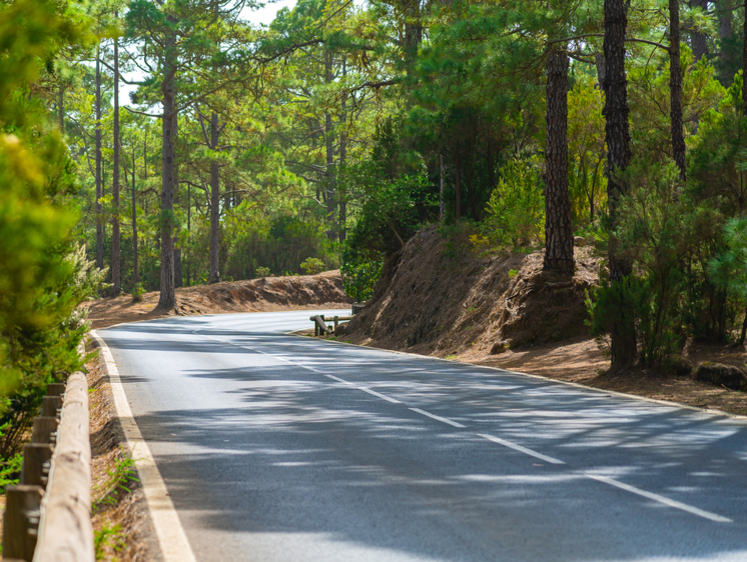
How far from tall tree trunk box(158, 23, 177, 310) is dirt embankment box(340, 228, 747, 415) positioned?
16.8 m

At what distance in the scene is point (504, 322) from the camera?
805 inches

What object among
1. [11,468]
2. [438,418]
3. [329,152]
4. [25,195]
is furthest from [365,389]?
[329,152]

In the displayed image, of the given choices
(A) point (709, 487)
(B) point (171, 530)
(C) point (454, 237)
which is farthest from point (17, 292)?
(C) point (454, 237)

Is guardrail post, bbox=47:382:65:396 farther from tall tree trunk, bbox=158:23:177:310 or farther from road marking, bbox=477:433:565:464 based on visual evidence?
tall tree trunk, bbox=158:23:177:310

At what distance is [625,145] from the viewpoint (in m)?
16.1

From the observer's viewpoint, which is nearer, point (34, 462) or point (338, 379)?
point (34, 462)

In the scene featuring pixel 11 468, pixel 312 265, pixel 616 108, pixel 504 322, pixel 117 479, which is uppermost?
pixel 616 108

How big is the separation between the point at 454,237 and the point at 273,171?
25.9 metres

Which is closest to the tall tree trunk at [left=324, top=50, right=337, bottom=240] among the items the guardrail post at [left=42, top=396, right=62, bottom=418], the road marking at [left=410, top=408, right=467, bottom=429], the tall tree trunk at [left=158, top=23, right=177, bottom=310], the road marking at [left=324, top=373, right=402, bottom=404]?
the tall tree trunk at [left=158, top=23, right=177, bottom=310]

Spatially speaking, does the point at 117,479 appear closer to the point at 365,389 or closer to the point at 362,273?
the point at 365,389

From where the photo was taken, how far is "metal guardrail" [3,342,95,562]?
326 centimetres

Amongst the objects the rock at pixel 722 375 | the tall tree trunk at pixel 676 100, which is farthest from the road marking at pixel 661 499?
the tall tree trunk at pixel 676 100

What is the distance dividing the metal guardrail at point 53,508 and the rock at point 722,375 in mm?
10781

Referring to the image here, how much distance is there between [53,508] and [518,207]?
66.7 ft
